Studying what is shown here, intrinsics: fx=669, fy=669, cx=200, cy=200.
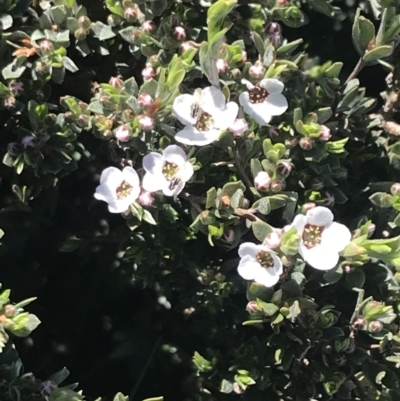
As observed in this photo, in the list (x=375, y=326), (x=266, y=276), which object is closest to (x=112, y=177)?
(x=266, y=276)

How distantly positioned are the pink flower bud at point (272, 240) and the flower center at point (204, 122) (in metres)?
0.26

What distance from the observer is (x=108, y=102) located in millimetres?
1531

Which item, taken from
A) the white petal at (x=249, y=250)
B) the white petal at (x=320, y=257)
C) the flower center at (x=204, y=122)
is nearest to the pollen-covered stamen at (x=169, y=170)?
the flower center at (x=204, y=122)

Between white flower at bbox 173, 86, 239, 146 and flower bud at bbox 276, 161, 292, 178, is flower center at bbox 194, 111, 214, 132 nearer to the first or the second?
white flower at bbox 173, 86, 239, 146

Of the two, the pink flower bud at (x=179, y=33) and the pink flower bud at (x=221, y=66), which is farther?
the pink flower bud at (x=179, y=33)

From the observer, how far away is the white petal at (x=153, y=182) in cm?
145

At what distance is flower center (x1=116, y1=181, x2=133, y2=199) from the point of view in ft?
5.01

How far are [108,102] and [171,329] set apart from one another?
906mm

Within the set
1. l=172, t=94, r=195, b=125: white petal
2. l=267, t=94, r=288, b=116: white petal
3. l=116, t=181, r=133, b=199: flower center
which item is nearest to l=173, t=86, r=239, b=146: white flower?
l=172, t=94, r=195, b=125: white petal

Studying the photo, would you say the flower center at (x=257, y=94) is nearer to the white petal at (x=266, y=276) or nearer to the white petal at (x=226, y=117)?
Result: the white petal at (x=226, y=117)

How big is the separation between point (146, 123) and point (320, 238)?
0.44 metres

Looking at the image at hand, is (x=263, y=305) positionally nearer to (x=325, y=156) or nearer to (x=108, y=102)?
(x=325, y=156)

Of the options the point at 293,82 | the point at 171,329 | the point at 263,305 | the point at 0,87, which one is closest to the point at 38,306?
the point at 171,329

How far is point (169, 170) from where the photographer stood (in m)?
1.45
